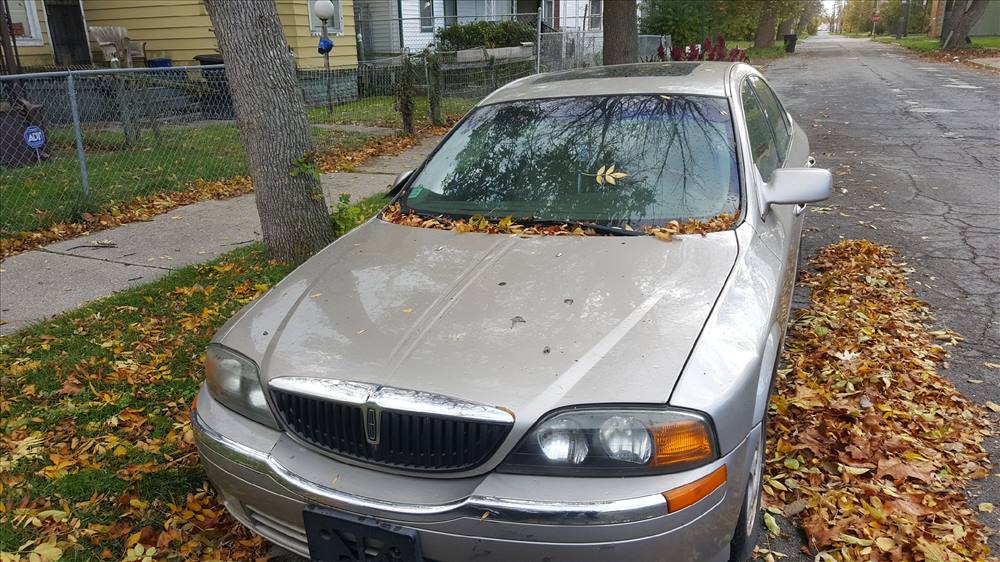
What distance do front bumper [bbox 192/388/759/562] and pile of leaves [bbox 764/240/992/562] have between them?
2.70ft

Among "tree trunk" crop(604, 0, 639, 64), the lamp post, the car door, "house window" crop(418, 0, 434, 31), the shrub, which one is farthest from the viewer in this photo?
"house window" crop(418, 0, 434, 31)

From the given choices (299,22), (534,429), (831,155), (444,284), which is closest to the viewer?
(534,429)

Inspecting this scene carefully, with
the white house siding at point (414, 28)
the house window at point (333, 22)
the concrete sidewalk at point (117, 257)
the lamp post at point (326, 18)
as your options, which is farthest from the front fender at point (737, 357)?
the white house siding at point (414, 28)

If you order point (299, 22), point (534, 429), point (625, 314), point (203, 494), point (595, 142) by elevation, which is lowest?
point (203, 494)

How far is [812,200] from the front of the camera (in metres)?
3.11

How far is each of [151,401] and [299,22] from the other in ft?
38.8

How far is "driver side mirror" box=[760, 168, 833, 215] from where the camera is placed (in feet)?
10.0

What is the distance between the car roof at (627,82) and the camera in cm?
358

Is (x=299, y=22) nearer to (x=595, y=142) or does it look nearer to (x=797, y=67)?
(x=595, y=142)

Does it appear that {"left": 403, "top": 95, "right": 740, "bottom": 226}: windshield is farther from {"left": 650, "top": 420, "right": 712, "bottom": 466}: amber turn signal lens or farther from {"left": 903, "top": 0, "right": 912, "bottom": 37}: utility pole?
{"left": 903, "top": 0, "right": 912, "bottom": 37}: utility pole

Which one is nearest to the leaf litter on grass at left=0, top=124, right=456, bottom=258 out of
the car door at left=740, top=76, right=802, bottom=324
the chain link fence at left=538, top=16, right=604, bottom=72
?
the car door at left=740, top=76, right=802, bottom=324

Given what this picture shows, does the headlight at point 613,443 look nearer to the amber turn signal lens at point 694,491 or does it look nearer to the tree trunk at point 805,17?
the amber turn signal lens at point 694,491

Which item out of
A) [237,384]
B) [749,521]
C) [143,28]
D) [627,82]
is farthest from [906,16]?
[237,384]

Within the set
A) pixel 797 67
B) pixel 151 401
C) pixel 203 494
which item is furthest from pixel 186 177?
pixel 797 67
